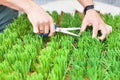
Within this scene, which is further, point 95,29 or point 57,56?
point 95,29

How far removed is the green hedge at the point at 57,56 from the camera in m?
1.16

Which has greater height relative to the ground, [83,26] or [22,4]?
[22,4]

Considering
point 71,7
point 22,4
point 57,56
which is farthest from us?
point 71,7

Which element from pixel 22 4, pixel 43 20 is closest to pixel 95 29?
pixel 43 20

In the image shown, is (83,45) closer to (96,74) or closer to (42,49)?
(42,49)

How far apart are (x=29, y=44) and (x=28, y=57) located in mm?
138

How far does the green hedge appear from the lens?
3.80 ft

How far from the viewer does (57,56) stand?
130 cm

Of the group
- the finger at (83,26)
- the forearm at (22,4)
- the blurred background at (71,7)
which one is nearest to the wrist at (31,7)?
the forearm at (22,4)

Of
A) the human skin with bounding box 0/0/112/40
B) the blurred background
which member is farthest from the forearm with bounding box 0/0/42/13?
the blurred background

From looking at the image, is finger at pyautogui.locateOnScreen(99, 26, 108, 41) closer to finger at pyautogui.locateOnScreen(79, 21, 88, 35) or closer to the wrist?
finger at pyautogui.locateOnScreen(79, 21, 88, 35)

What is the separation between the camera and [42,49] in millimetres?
1433

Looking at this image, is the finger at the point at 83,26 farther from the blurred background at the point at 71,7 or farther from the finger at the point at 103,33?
the blurred background at the point at 71,7

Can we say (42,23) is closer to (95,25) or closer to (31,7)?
(31,7)
